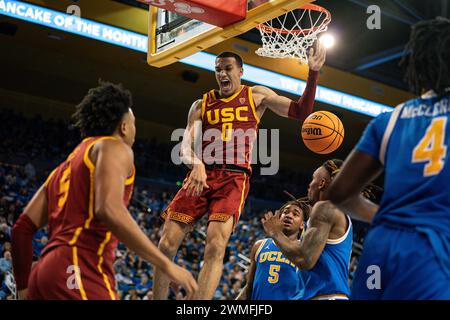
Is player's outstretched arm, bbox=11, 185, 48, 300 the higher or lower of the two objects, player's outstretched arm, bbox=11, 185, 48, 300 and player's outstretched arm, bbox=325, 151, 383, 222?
the lower

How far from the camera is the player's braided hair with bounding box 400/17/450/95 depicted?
2580 millimetres

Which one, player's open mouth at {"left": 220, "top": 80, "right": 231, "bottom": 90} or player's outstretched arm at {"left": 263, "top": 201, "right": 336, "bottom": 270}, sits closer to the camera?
player's outstretched arm at {"left": 263, "top": 201, "right": 336, "bottom": 270}

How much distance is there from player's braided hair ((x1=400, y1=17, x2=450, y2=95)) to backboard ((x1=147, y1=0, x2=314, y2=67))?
2.91m

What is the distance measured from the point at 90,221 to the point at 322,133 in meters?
3.45

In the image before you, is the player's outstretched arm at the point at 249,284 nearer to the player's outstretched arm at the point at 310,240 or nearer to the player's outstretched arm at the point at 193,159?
the player's outstretched arm at the point at 193,159

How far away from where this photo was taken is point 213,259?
15.8 ft

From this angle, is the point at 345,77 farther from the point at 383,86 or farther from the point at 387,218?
the point at 387,218

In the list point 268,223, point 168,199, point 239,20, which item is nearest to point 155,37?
point 239,20

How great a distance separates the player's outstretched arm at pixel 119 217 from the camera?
2.78 metres

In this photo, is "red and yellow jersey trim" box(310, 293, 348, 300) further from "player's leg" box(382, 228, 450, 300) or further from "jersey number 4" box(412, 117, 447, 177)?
"jersey number 4" box(412, 117, 447, 177)

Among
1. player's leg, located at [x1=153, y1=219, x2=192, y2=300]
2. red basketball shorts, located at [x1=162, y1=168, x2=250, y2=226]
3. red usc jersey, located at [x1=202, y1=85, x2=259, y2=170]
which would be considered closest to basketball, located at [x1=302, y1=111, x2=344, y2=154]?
red usc jersey, located at [x1=202, y1=85, x2=259, y2=170]

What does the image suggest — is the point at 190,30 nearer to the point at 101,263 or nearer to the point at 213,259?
the point at 213,259

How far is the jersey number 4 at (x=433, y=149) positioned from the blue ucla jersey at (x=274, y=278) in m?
3.17

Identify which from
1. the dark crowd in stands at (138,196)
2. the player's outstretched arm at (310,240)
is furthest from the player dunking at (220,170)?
the dark crowd in stands at (138,196)
